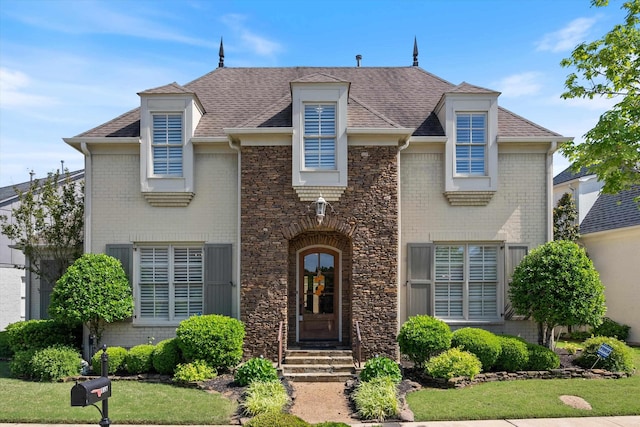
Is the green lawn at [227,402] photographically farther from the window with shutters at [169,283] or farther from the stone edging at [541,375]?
the window with shutters at [169,283]

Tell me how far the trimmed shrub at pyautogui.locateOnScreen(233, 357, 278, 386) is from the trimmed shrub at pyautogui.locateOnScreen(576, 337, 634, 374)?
23.7ft

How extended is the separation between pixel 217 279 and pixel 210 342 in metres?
2.16

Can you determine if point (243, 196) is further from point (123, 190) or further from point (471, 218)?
point (471, 218)

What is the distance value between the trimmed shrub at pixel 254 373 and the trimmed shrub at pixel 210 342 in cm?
63

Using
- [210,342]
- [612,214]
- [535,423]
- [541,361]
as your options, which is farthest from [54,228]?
[612,214]

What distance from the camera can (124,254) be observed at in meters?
12.5

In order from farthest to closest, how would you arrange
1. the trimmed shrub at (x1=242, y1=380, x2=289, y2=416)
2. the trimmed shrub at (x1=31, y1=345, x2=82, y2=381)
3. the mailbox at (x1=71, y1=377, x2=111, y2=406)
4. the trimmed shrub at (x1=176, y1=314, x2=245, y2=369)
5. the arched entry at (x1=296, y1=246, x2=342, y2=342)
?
1. the arched entry at (x1=296, y1=246, x2=342, y2=342)
2. the trimmed shrub at (x1=31, y1=345, x2=82, y2=381)
3. the trimmed shrub at (x1=176, y1=314, x2=245, y2=369)
4. the trimmed shrub at (x1=242, y1=380, x2=289, y2=416)
5. the mailbox at (x1=71, y1=377, x2=111, y2=406)

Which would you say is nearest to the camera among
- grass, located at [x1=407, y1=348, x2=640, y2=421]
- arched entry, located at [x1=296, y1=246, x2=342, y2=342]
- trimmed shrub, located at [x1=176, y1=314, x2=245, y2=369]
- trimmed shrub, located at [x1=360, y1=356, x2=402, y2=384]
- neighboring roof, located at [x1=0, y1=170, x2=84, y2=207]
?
grass, located at [x1=407, y1=348, x2=640, y2=421]

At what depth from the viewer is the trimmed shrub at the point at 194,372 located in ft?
33.7

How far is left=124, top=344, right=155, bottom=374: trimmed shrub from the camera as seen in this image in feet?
36.2

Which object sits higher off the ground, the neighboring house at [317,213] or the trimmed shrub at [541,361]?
the neighboring house at [317,213]

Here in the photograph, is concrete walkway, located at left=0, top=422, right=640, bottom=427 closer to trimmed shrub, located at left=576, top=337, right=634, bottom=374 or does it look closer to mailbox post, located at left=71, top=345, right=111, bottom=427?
trimmed shrub, located at left=576, top=337, right=634, bottom=374

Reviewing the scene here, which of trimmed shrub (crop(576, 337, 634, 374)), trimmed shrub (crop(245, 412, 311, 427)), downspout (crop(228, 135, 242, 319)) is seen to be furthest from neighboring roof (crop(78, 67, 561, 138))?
trimmed shrub (crop(245, 412, 311, 427))

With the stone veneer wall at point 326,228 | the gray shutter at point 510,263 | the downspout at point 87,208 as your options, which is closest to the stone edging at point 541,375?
the stone veneer wall at point 326,228
